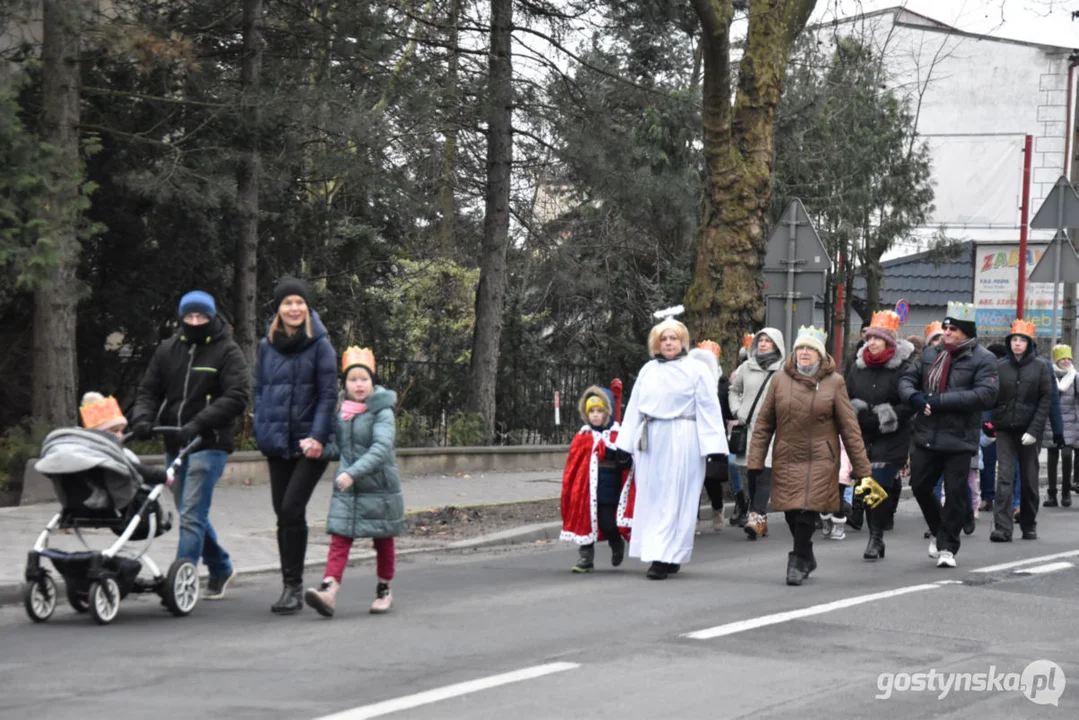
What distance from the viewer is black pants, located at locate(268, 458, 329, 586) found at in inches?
344

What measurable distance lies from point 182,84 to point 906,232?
21.3 meters

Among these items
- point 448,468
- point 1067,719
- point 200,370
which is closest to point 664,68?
point 448,468

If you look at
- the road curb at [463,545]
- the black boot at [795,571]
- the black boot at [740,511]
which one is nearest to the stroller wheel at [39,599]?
the road curb at [463,545]

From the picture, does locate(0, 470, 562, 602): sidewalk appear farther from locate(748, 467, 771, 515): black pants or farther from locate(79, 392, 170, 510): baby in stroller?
locate(748, 467, 771, 515): black pants

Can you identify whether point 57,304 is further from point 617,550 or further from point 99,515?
point 99,515

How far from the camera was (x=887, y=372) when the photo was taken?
12.2 m

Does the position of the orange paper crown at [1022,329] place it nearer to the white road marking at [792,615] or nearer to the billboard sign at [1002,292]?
the white road marking at [792,615]

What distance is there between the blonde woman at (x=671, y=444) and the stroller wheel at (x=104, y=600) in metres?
3.74

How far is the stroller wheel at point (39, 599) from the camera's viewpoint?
8.42m

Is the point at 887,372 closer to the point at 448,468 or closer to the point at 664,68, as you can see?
the point at 448,468

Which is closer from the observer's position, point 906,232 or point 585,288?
point 585,288

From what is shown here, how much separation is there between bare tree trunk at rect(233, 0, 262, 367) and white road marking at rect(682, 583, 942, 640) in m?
9.92

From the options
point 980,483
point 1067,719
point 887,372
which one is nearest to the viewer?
point 1067,719

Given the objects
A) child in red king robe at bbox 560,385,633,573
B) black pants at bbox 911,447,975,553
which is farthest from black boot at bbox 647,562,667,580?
black pants at bbox 911,447,975,553
